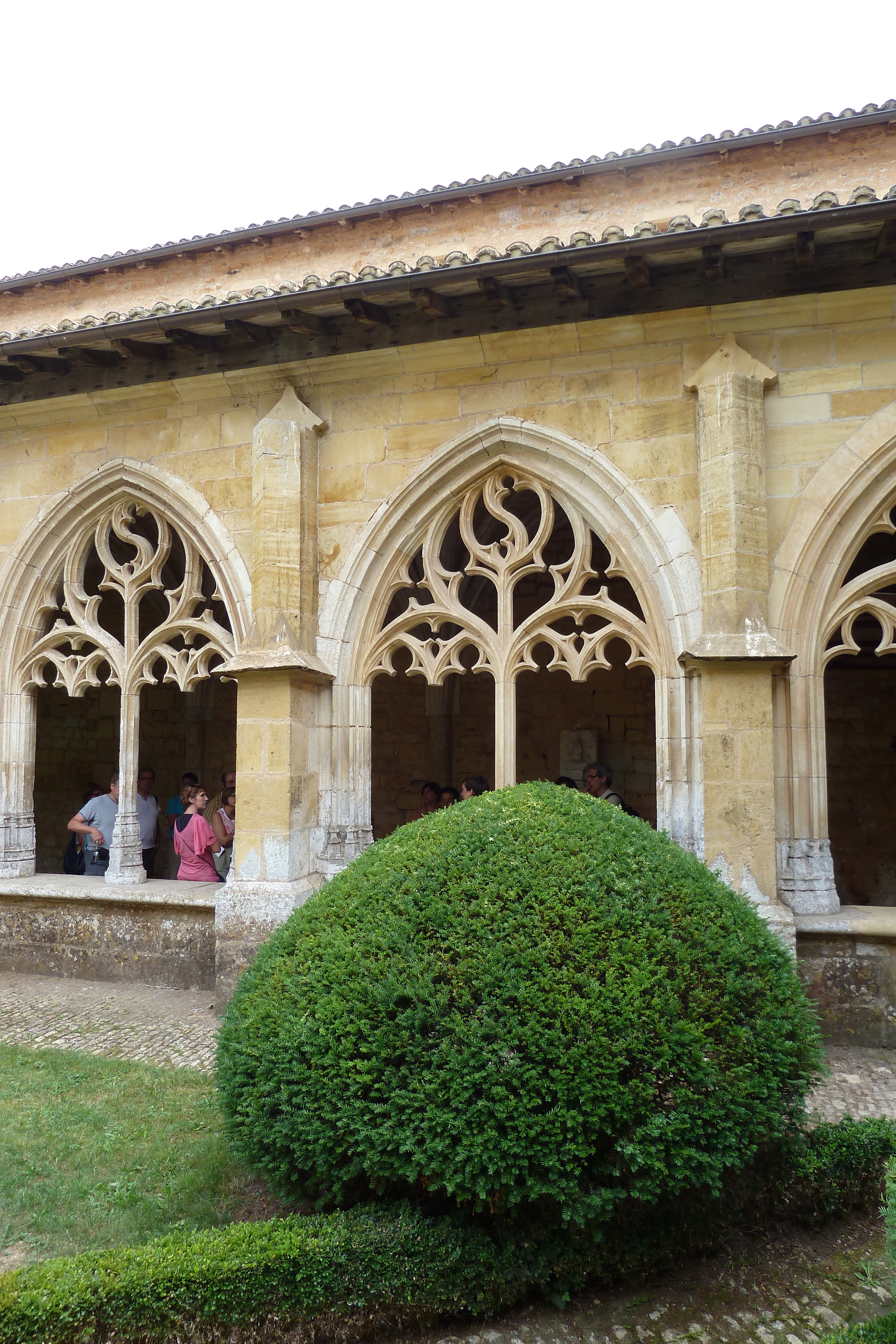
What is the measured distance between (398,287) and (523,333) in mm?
834

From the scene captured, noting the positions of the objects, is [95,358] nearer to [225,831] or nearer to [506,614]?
[506,614]

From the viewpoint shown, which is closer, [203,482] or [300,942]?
[300,942]

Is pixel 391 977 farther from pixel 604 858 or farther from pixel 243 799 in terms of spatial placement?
pixel 243 799

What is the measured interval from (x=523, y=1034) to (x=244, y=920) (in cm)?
326

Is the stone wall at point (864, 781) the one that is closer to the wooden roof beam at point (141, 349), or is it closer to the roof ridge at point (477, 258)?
the roof ridge at point (477, 258)

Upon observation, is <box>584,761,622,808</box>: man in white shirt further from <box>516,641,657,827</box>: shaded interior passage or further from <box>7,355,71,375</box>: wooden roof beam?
<box>7,355,71,375</box>: wooden roof beam

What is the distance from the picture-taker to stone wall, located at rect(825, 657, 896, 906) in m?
8.83

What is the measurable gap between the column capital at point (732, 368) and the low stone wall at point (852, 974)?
299 centimetres

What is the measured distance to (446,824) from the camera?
2.94m

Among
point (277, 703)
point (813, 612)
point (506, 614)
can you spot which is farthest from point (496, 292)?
point (277, 703)

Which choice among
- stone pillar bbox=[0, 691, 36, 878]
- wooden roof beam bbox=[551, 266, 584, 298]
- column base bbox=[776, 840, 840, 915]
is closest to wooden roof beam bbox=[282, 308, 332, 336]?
wooden roof beam bbox=[551, 266, 584, 298]

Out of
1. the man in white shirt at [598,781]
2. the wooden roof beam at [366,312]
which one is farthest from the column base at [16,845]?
the wooden roof beam at [366,312]

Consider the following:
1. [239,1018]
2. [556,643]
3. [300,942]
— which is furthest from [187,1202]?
[556,643]

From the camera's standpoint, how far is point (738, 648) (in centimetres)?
455
